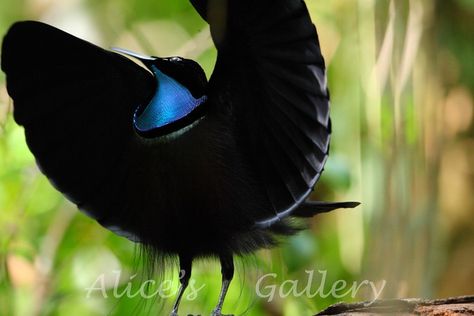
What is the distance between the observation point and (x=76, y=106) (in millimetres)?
3205

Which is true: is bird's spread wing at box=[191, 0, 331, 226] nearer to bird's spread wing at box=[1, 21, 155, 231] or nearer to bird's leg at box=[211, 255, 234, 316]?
bird's leg at box=[211, 255, 234, 316]

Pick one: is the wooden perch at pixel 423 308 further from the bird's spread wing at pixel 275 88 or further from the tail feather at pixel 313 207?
the tail feather at pixel 313 207

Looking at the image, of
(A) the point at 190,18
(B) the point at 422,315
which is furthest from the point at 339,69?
(B) the point at 422,315

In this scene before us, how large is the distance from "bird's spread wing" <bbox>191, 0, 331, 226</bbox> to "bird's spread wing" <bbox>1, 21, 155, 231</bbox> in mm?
428

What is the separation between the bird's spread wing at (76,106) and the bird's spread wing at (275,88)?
0.43 meters

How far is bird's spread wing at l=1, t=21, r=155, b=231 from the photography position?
10.2 feet

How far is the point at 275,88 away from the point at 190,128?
342mm

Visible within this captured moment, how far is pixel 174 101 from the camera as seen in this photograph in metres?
2.91

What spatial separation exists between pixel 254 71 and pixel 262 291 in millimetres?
1315

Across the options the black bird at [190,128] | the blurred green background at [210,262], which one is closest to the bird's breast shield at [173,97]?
the black bird at [190,128]

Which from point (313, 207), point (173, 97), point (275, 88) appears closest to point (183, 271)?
point (313, 207)

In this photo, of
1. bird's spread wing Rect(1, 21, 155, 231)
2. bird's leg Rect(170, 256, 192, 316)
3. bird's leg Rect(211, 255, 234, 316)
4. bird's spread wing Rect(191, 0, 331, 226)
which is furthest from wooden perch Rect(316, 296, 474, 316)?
bird's spread wing Rect(1, 21, 155, 231)

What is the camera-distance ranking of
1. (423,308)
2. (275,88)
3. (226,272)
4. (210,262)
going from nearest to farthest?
A: (423,308), (275,88), (226,272), (210,262)

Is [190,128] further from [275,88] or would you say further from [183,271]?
[183,271]
